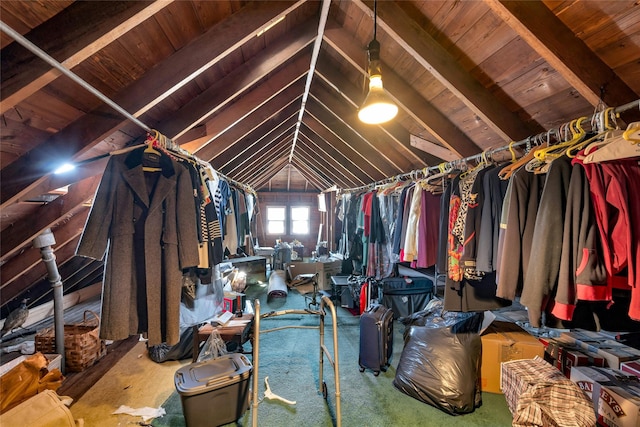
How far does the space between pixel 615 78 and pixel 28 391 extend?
3980mm

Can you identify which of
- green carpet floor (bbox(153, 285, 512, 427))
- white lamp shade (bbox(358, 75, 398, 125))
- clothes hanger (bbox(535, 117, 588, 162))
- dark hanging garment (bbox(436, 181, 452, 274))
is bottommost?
green carpet floor (bbox(153, 285, 512, 427))

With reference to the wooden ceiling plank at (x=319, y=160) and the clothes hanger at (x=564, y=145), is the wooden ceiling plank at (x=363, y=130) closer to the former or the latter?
the wooden ceiling plank at (x=319, y=160)

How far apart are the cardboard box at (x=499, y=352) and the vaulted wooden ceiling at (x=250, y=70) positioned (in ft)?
5.28

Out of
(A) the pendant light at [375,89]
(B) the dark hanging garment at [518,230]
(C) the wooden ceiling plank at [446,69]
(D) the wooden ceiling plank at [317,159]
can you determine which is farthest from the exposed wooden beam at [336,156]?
(B) the dark hanging garment at [518,230]

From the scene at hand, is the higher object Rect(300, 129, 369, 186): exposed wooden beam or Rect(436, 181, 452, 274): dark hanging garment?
Rect(300, 129, 369, 186): exposed wooden beam

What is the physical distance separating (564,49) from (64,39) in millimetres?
2327

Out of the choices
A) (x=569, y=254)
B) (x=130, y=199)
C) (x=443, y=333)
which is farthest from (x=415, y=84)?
(x=130, y=199)

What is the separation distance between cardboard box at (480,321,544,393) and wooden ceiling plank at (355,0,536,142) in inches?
62.6

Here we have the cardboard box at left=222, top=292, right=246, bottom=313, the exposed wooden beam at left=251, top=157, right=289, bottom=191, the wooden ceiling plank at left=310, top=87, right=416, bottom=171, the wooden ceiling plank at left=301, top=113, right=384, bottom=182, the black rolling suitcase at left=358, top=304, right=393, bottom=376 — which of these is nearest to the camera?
the black rolling suitcase at left=358, top=304, right=393, bottom=376

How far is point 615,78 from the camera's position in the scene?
1.44m

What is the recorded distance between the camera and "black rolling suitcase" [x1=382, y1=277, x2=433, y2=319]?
3545mm

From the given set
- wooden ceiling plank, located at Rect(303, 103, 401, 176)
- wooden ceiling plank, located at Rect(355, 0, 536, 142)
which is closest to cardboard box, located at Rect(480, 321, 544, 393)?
wooden ceiling plank, located at Rect(355, 0, 536, 142)

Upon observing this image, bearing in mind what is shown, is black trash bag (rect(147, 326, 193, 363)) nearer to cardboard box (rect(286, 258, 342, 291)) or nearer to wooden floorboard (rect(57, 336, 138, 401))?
wooden floorboard (rect(57, 336, 138, 401))

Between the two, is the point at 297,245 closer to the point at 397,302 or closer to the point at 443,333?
the point at 397,302
